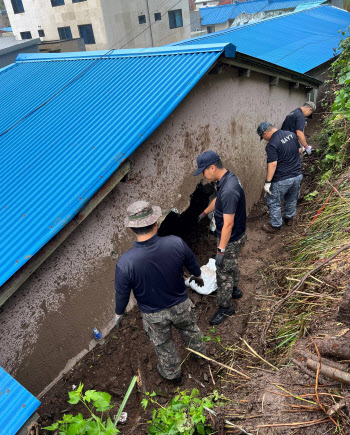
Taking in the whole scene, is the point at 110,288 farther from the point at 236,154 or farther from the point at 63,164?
the point at 236,154

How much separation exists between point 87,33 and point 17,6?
26.3 ft

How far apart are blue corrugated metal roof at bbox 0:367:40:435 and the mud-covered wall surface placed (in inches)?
53.5

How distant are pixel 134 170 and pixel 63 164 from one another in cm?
90

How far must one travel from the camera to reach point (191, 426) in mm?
2287

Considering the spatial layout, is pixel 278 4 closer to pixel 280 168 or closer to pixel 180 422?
pixel 280 168

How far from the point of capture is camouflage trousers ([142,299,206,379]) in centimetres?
322

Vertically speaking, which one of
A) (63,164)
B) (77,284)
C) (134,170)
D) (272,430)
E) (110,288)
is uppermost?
(63,164)

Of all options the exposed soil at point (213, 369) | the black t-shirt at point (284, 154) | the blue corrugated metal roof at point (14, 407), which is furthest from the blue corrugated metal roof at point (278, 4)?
the blue corrugated metal roof at point (14, 407)

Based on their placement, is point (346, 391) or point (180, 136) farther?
point (180, 136)

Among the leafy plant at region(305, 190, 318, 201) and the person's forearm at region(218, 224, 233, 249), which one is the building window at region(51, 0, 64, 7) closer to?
the leafy plant at region(305, 190, 318, 201)

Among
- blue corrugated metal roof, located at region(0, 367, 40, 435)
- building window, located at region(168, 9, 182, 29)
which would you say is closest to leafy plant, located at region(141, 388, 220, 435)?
blue corrugated metal roof, located at region(0, 367, 40, 435)

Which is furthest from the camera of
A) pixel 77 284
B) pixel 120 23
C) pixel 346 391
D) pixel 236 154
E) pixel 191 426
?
pixel 120 23

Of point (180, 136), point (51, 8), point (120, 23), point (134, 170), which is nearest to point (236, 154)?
point (180, 136)

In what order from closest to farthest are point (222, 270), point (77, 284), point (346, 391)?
point (346, 391) < point (77, 284) < point (222, 270)
